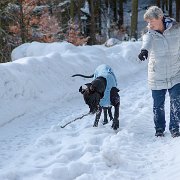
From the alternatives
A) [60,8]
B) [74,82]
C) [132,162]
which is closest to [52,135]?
[132,162]

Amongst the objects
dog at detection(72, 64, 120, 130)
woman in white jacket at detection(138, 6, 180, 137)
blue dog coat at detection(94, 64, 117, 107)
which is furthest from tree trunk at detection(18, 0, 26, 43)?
woman in white jacket at detection(138, 6, 180, 137)

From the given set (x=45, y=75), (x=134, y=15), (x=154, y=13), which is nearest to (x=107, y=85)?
(x=154, y=13)

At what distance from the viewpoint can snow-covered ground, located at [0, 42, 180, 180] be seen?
14.7 feet

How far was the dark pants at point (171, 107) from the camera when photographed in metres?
5.48

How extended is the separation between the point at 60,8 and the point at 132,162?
2448cm

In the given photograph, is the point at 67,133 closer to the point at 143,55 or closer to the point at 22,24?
the point at 143,55

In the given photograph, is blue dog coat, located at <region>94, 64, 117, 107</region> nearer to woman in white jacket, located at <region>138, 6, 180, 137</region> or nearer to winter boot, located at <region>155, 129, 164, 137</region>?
woman in white jacket, located at <region>138, 6, 180, 137</region>

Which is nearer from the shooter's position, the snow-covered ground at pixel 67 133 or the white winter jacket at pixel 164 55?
the snow-covered ground at pixel 67 133

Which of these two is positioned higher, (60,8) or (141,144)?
(60,8)

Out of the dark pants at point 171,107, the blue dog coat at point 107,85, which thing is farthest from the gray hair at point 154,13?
the blue dog coat at point 107,85

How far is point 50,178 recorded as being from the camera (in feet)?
14.1

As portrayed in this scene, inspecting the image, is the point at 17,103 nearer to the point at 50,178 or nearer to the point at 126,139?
the point at 126,139

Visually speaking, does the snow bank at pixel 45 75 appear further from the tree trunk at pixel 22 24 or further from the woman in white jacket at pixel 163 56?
the tree trunk at pixel 22 24

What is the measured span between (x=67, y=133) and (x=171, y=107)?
1541mm
